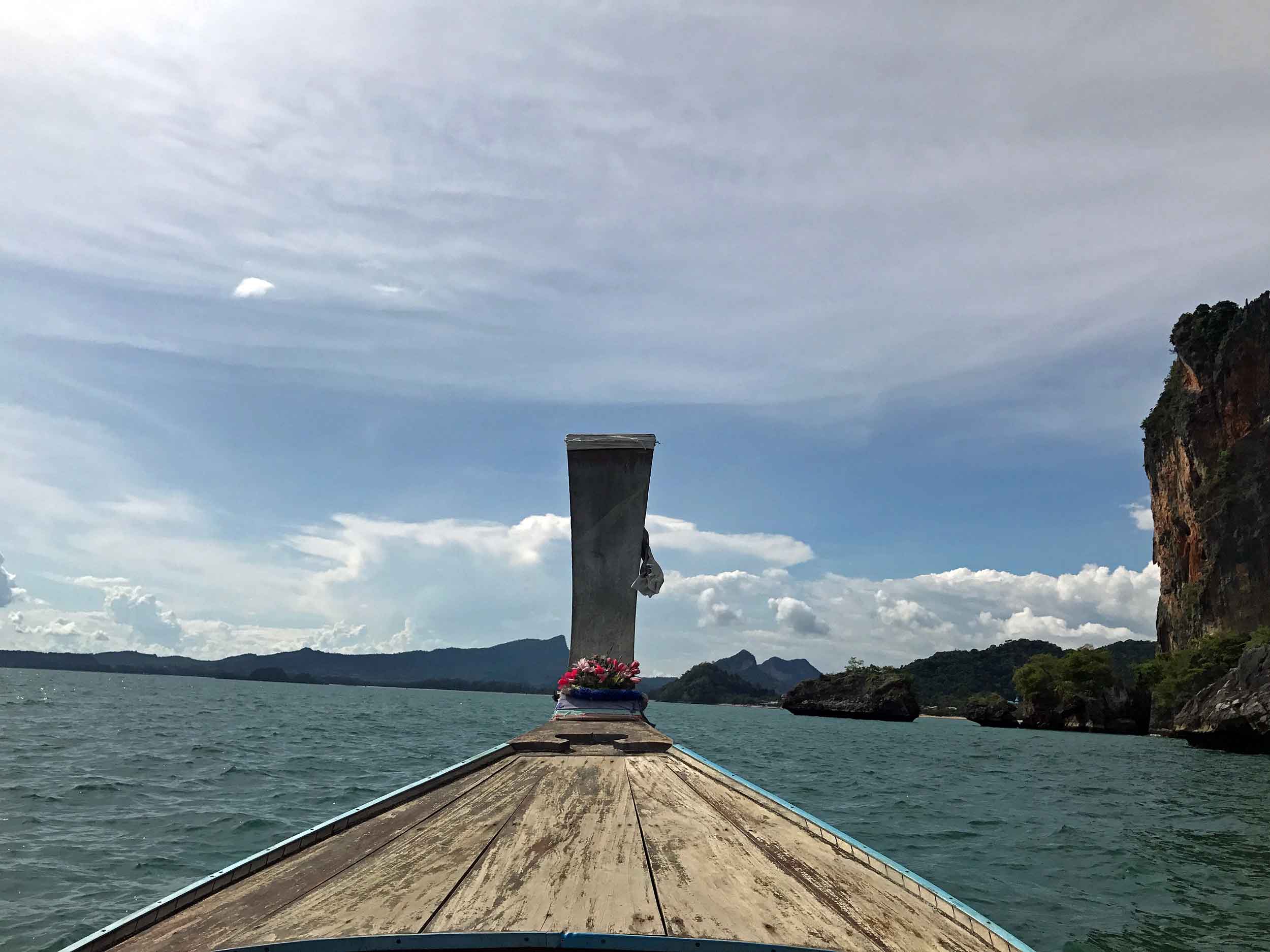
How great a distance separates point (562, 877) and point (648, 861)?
0.47 m

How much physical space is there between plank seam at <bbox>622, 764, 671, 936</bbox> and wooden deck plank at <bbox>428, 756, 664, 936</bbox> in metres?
0.01

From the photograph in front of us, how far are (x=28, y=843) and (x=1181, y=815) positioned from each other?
56.4 feet

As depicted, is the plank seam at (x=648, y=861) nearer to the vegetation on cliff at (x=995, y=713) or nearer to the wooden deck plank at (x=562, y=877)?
the wooden deck plank at (x=562, y=877)

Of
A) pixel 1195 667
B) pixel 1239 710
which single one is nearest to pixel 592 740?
pixel 1239 710

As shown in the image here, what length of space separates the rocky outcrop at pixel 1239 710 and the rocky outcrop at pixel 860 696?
52.8m

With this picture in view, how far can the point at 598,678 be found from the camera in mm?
12516

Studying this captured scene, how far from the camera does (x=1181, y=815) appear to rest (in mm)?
13172

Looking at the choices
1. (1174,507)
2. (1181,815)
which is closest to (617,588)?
(1181,815)

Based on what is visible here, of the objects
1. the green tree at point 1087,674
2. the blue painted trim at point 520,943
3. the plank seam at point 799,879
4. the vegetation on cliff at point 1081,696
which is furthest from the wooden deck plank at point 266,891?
the green tree at point 1087,674

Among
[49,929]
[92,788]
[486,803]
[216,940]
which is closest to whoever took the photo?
[216,940]

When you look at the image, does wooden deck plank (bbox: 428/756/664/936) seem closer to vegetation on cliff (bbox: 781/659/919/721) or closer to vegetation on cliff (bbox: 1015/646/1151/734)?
vegetation on cliff (bbox: 1015/646/1151/734)

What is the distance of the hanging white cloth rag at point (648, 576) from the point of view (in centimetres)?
1667

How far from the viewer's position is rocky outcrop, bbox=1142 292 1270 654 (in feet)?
186

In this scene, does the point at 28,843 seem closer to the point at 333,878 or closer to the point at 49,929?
the point at 49,929
